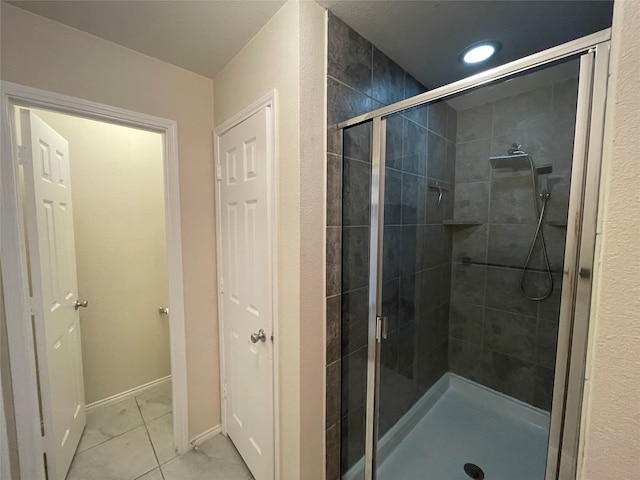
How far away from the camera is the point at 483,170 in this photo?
1.87 meters

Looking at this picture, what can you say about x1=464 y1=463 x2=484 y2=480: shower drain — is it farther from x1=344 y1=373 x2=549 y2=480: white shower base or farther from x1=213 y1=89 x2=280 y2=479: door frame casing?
x1=213 y1=89 x2=280 y2=479: door frame casing

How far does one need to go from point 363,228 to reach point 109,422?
2303 millimetres

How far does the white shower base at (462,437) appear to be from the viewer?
1.45m

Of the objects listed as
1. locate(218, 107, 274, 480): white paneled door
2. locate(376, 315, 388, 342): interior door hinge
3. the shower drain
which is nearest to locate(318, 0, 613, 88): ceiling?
locate(218, 107, 274, 480): white paneled door

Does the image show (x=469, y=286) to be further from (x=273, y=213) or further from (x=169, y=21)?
(x=169, y=21)

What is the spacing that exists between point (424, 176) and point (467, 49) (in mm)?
698

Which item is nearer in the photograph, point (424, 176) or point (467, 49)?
point (467, 49)

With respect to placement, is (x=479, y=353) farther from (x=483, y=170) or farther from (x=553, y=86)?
(x=553, y=86)

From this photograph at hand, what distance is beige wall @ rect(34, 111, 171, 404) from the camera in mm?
1883

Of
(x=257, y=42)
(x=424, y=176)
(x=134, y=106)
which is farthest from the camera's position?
(x=424, y=176)

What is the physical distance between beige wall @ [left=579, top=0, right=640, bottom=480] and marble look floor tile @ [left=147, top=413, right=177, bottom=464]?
205cm

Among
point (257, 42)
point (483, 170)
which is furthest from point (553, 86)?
point (257, 42)

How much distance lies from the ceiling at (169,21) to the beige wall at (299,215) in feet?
0.32

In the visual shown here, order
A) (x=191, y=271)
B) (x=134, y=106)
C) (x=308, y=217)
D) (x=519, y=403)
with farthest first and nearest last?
(x=519, y=403) → (x=191, y=271) → (x=134, y=106) → (x=308, y=217)
